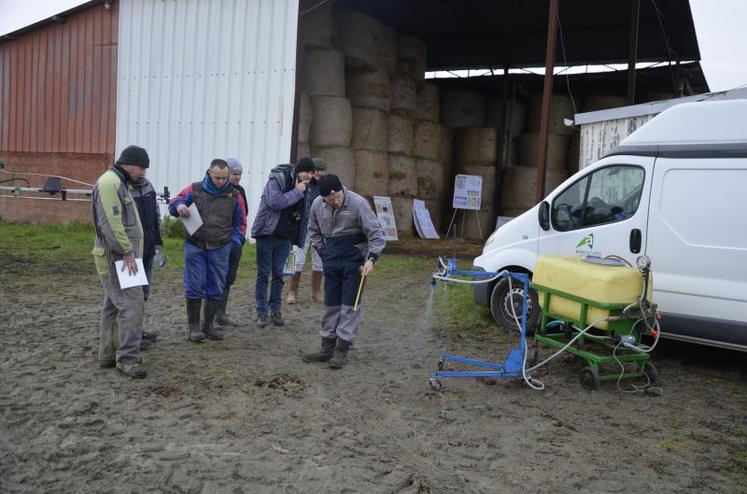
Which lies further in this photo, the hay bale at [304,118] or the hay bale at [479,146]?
the hay bale at [479,146]

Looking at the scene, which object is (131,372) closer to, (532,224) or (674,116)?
(532,224)

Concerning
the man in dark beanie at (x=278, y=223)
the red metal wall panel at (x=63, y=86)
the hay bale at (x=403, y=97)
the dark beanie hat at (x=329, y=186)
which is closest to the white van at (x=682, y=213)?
the dark beanie hat at (x=329, y=186)

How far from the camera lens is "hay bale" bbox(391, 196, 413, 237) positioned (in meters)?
17.0

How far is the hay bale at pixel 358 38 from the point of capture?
608 inches

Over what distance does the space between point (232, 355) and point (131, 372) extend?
1081mm

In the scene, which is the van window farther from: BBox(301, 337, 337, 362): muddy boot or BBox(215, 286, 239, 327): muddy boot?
BBox(215, 286, 239, 327): muddy boot

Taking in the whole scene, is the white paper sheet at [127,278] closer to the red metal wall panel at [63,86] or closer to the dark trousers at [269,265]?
the dark trousers at [269,265]

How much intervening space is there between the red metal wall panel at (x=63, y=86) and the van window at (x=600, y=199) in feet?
38.6

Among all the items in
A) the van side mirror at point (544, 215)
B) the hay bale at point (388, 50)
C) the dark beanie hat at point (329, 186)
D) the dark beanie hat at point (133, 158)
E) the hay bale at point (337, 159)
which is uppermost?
the hay bale at point (388, 50)

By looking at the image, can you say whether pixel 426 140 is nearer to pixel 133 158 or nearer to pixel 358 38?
pixel 358 38

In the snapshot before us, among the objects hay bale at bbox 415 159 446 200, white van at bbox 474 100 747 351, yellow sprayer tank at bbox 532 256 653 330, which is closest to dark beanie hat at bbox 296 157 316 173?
white van at bbox 474 100 747 351

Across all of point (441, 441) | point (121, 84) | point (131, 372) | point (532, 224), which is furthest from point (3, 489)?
point (121, 84)

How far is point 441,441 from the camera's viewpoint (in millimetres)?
4570

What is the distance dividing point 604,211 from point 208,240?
3824 mm
